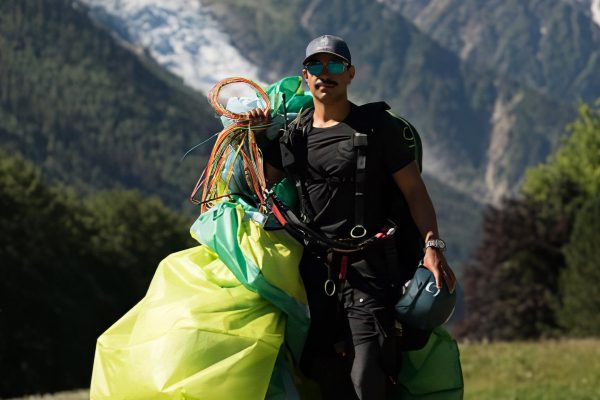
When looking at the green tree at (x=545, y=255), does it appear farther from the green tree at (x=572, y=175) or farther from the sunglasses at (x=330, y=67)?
the sunglasses at (x=330, y=67)

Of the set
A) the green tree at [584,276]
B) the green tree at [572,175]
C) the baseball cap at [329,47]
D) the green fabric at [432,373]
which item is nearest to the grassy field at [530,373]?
the green fabric at [432,373]

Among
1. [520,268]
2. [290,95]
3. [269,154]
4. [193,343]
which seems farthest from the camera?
[520,268]

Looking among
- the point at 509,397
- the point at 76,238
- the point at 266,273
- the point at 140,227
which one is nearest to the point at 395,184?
the point at 266,273

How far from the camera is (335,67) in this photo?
626 cm

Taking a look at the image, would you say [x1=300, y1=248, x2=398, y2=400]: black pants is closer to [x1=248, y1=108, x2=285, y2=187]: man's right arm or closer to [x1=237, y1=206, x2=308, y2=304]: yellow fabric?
[x1=237, y1=206, x2=308, y2=304]: yellow fabric

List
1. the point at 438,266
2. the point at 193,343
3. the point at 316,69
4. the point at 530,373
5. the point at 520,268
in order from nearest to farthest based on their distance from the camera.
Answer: the point at 193,343 < the point at 438,266 < the point at 316,69 < the point at 530,373 < the point at 520,268

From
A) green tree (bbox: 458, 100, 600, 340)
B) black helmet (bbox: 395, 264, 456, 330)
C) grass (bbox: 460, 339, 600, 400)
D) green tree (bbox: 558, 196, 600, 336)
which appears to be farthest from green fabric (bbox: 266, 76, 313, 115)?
green tree (bbox: 458, 100, 600, 340)

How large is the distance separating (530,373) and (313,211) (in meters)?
16.0

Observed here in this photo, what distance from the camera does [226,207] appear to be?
6609mm

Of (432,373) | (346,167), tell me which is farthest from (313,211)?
(432,373)

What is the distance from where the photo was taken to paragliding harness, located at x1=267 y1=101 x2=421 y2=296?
6254 millimetres

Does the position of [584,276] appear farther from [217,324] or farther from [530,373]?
[217,324]

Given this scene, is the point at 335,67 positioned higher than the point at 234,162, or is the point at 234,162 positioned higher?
the point at 335,67

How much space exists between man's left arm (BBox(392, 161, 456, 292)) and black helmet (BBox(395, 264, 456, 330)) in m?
→ 0.05
